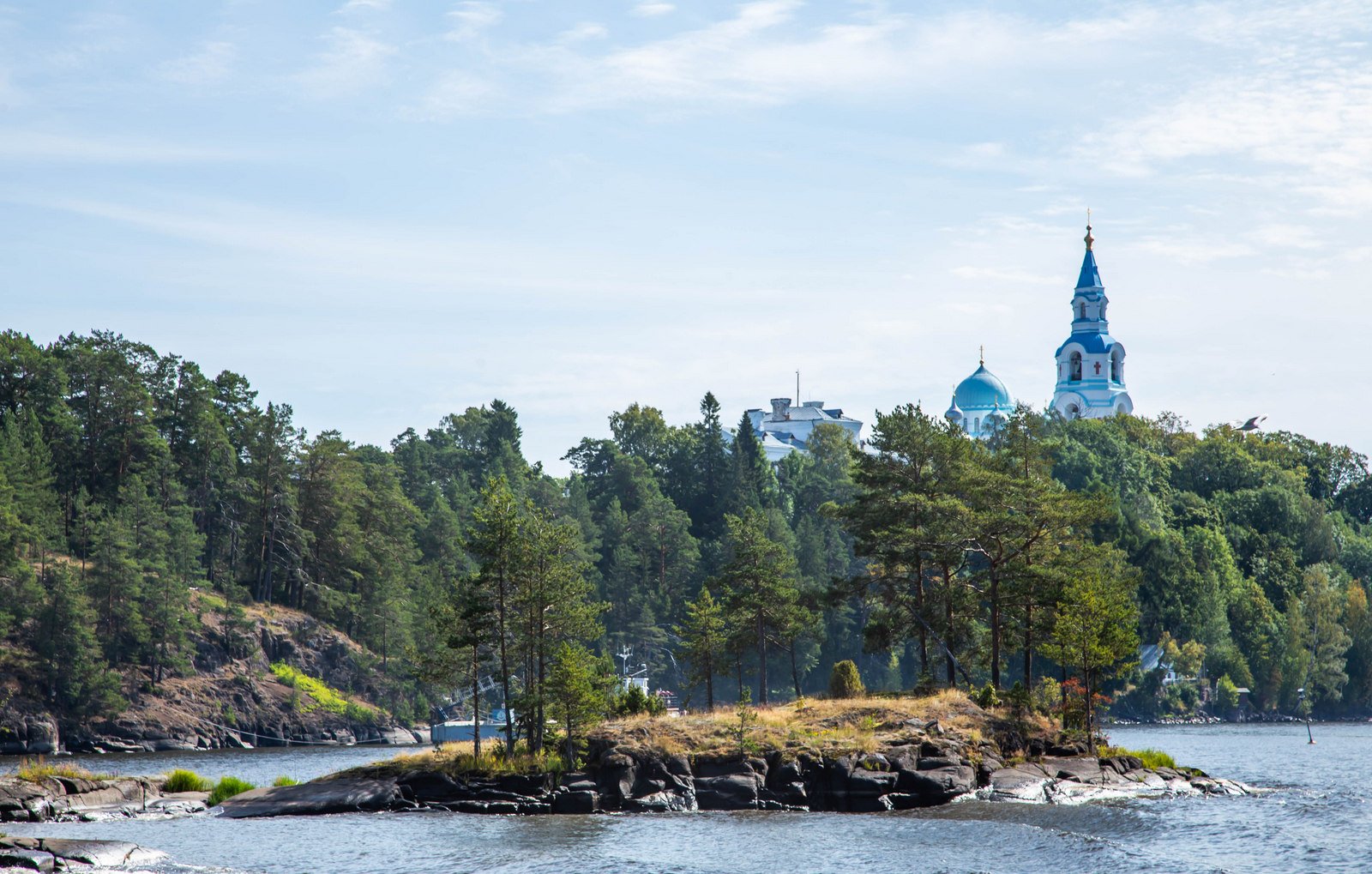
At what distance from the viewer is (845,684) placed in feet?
217

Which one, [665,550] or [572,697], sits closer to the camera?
[572,697]

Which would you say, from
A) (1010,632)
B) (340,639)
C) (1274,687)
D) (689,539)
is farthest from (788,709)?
(1274,687)

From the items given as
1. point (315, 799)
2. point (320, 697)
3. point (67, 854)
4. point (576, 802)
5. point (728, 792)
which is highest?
point (320, 697)

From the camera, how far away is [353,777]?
2240 inches

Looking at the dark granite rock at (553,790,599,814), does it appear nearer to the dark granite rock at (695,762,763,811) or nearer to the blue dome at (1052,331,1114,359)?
the dark granite rock at (695,762,763,811)

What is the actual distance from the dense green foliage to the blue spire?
80.0ft

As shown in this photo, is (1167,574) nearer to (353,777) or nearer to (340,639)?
(340,639)

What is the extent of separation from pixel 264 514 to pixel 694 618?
53.2 meters

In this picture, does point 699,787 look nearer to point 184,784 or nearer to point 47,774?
point 184,784

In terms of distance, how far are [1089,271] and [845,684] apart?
14411 cm

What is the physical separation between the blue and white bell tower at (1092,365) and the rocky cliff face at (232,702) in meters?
109

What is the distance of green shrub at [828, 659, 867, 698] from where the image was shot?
6588 cm

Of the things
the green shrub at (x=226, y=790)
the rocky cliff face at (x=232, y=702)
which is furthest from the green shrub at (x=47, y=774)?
the rocky cliff face at (x=232, y=702)

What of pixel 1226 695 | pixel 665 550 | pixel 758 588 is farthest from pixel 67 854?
pixel 1226 695
